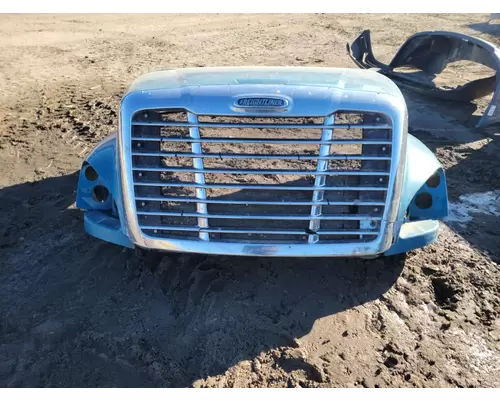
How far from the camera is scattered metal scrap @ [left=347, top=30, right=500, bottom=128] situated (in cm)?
756

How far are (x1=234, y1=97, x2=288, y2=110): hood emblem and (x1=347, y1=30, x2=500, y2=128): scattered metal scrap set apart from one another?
15.7 ft

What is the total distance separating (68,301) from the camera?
380 cm

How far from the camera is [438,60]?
9.12 m

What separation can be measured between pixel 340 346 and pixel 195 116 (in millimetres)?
1719

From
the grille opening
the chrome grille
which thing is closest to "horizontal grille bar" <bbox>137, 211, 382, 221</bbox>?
the chrome grille

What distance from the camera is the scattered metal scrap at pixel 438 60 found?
7.56 m

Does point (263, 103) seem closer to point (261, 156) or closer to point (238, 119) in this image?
point (261, 156)

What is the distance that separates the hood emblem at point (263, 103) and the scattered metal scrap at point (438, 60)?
479cm

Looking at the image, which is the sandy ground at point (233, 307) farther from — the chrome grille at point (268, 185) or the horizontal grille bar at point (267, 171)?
the horizontal grille bar at point (267, 171)

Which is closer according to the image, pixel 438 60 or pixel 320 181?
pixel 320 181

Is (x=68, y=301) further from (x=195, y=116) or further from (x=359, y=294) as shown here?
(x=359, y=294)

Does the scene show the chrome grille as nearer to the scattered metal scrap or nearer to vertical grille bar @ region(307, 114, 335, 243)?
vertical grille bar @ region(307, 114, 335, 243)

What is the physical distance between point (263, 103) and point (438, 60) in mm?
6859

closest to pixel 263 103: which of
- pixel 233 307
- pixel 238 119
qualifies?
pixel 233 307
